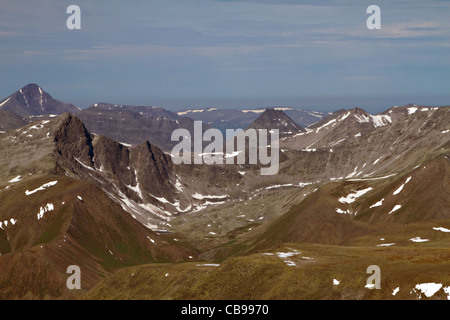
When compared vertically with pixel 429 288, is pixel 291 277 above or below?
below

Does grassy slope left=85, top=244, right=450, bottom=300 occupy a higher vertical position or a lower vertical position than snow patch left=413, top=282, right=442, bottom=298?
lower

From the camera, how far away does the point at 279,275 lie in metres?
147

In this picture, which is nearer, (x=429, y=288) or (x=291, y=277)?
(x=429, y=288)

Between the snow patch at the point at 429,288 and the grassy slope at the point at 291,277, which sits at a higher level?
the snow patch at the point at 429,288

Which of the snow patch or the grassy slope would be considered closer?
the snow patch

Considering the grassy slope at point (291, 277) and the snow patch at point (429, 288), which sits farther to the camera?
the grassy slope at point (291, 277)

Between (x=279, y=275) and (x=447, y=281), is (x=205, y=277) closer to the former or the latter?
(x=279, y=275)
